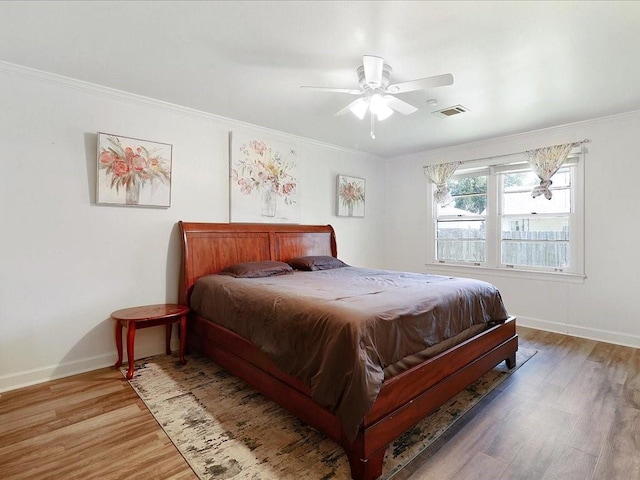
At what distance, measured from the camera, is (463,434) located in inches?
80.5

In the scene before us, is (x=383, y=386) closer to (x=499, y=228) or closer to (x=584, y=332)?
(x=584, y=332)

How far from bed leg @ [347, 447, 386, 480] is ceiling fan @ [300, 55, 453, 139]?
2287 millimetres

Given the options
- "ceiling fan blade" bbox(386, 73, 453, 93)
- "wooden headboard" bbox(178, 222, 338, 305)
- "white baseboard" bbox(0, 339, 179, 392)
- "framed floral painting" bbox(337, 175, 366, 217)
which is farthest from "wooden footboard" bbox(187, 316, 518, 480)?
"framed floral painting" bbox(337, 175, 366, 217)

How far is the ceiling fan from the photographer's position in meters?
2.25

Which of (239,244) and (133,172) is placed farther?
(239,244)

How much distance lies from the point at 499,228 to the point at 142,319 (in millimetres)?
4473

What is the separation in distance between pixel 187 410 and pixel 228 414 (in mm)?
303

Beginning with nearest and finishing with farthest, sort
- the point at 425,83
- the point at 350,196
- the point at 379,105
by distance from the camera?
the point at 425,83
the point at 379,105
the point at 350,196

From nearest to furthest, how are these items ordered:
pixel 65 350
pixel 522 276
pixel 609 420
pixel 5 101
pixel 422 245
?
pixel 609 420 → pixel 5 101 → pixel 65 350 → pixel 522 276 → pixel 422 245

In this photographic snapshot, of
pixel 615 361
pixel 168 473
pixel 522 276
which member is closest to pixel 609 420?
pixel 615 361

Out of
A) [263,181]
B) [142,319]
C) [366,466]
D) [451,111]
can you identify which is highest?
[451,111]

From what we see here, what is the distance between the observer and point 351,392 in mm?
1632

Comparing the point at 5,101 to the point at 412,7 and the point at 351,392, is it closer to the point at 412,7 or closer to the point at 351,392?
the point at 412,7

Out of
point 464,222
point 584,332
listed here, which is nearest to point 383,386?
point 584,332
